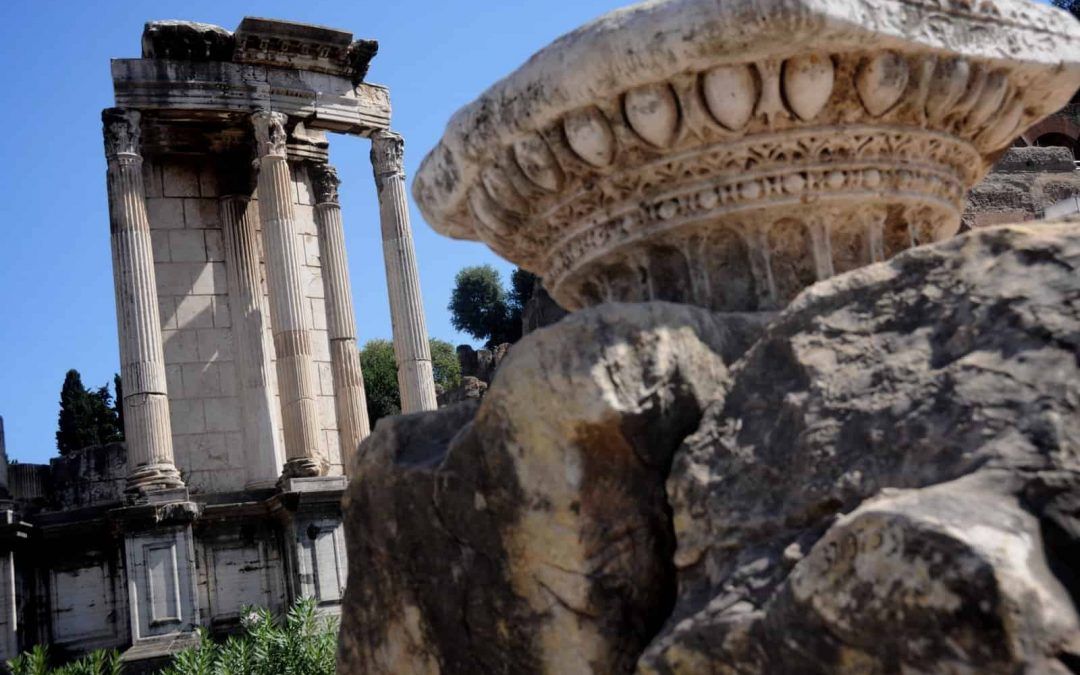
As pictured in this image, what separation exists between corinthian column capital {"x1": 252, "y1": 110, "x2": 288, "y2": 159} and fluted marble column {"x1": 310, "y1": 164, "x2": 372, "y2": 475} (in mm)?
1705

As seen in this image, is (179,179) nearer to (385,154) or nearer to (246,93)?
(246,93)

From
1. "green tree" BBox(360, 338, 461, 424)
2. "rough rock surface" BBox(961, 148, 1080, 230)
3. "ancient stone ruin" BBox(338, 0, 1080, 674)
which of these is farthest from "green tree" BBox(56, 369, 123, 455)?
"ancient stone ruin" BBox(338, 0, 1080, 674)

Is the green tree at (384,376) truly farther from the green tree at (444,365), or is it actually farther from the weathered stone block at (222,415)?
the weathered stone block at (222,415)

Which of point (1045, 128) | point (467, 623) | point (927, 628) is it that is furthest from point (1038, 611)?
point (1045, 128)

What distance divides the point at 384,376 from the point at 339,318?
84.6ft

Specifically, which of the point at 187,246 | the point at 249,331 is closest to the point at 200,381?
the point at 249,331

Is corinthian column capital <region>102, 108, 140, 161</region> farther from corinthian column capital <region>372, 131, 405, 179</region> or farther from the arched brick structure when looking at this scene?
the arched brick structure

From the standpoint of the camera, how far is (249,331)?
19172 millimetres

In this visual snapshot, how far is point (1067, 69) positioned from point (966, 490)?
5.62 ft

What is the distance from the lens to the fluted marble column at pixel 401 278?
1966cm

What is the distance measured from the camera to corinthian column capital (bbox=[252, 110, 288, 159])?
18.8m

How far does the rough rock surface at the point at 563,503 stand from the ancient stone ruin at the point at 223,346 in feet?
45.8

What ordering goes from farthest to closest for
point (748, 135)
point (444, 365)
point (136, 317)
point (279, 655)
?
point (444, 365), point (136, 317), point (279, 655), point (748, 135)

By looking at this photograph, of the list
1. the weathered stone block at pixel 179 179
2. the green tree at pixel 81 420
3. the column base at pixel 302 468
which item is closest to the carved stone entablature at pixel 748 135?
the column base at pixel 302 468
